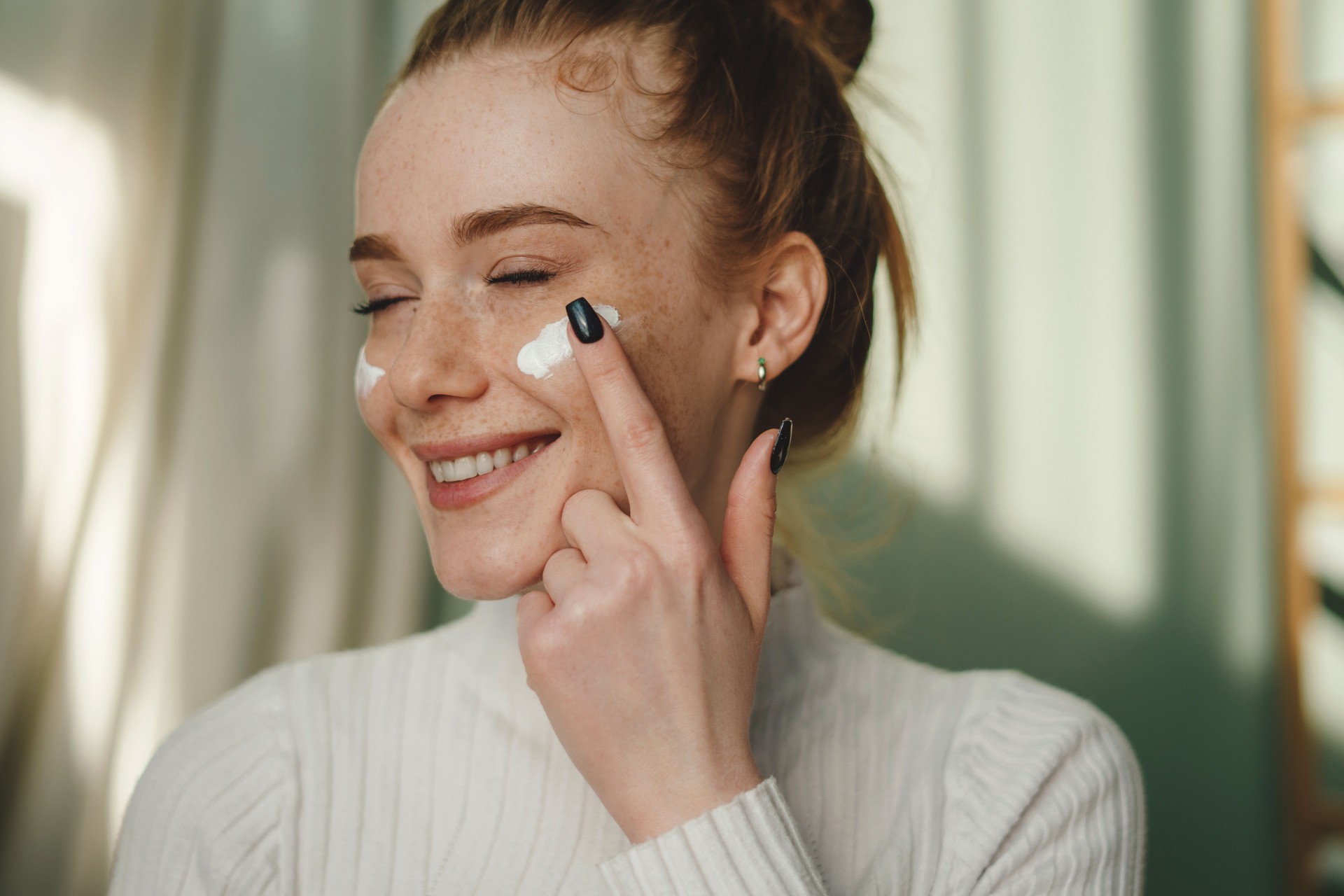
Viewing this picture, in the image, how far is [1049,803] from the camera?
905mm

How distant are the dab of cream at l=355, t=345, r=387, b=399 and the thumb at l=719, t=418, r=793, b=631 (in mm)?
355

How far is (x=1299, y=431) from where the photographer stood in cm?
201

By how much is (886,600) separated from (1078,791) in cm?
115

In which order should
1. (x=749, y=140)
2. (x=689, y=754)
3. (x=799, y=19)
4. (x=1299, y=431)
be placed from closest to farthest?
(x=689, y=754)
(x=749, y=140)
(x=799, y=19)
(x=1299, y=431)

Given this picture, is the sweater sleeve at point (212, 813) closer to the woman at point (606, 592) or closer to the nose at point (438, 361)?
the woman at point (606, 592)

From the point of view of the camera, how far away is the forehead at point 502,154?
33.0 inches

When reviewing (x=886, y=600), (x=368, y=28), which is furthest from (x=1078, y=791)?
(x=368, y=28)

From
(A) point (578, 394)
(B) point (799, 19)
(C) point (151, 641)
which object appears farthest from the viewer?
(C) point (151, 641)

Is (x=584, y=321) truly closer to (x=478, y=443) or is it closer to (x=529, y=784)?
(x=478, y=443)

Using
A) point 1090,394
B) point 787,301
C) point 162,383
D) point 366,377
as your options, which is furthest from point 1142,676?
point 162,383

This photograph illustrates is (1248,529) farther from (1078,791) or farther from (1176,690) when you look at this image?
(1078,791)

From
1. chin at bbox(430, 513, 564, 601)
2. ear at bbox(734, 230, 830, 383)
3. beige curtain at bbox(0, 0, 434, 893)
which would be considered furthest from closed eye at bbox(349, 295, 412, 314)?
beige curtain at bbox(0, 0, 434, 893)

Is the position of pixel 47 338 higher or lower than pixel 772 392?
higher

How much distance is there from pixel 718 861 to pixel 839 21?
91cm
